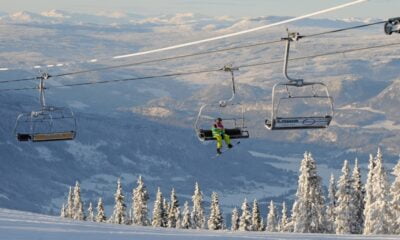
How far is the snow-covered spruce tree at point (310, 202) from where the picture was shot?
6981 centimetres

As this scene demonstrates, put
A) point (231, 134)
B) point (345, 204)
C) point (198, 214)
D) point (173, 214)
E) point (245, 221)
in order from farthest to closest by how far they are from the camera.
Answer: point (198, 214), point (173, 214), point (245, 221), point (345, 204), point (231, 134)

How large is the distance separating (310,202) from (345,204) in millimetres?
2540

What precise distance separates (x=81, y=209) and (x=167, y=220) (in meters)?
18.2

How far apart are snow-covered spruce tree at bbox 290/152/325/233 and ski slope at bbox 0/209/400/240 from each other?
114 feet

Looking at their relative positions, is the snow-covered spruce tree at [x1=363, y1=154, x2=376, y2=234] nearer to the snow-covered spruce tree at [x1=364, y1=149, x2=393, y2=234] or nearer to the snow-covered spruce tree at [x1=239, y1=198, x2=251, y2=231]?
the snow-covered spruce tree at [x1=364, y1=149, x2=393, y2=234]

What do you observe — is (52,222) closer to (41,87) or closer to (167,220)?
(41,87)

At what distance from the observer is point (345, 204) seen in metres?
70.1

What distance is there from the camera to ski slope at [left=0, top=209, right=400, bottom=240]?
29859mm

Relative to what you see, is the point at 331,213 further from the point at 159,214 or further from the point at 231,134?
the point at 231,134

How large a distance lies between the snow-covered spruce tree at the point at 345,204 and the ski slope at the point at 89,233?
35083 mm

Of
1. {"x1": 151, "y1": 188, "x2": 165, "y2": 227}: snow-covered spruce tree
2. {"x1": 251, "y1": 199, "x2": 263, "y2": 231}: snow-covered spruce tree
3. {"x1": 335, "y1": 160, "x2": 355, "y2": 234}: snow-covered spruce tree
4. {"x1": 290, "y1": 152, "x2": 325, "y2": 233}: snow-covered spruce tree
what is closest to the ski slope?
{"x1": 290, "y1": 152, "x2": 325, "y2": 233}: snow-covered spruce tree

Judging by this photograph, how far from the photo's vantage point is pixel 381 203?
6438cm

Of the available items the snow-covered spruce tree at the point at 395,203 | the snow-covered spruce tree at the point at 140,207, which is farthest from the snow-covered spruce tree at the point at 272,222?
the snow-covered spruce tree at the point at 395,203

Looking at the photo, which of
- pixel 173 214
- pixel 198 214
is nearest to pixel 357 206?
pixel 173 214
